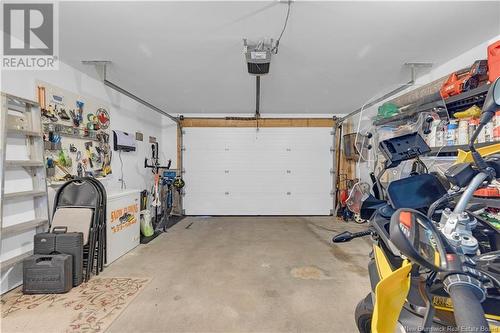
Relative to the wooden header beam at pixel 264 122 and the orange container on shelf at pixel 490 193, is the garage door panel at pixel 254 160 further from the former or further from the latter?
the orange container on shelf at pixel 490 193

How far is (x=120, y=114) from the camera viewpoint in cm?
435

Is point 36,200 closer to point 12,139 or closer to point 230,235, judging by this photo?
point 12,139

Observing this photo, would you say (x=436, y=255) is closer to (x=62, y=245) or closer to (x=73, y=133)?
(x=62, y=245)

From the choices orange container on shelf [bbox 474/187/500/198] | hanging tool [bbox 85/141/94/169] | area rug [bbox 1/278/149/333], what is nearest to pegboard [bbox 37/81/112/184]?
hanging tool [bbox 85/141/94/169]

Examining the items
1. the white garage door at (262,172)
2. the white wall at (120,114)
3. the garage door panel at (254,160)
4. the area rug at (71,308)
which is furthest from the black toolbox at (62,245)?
the garage door panel at (254,160)

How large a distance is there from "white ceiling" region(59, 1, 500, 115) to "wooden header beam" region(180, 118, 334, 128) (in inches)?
73.9

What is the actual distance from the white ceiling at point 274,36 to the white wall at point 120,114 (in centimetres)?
25

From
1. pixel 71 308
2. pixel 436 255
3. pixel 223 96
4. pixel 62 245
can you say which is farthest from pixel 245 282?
pixel 223 96

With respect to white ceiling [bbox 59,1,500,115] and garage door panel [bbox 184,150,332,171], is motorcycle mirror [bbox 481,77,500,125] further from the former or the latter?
garage door panel [bbox 184,150,332,171]

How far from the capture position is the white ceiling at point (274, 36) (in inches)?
81.4

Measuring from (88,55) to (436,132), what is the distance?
168 inches

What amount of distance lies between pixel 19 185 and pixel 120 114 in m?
2.17

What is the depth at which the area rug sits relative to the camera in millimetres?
1848

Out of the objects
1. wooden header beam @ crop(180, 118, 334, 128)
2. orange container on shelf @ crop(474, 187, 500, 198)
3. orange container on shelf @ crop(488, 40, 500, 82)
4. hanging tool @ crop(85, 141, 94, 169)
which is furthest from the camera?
wooden header beam @ crop(180, 118, 334, 128)
